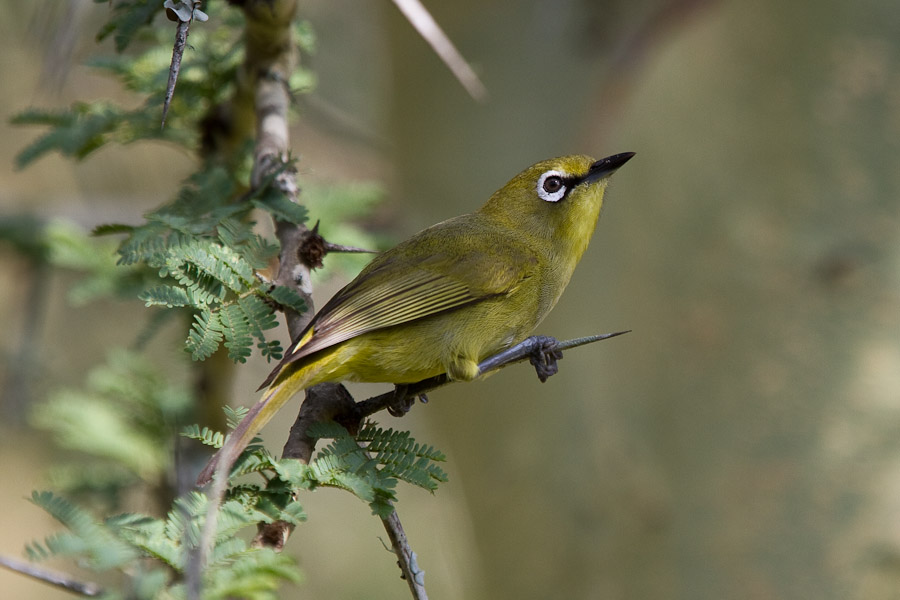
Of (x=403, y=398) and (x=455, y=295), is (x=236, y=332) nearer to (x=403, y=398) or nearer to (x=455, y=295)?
(x=403, y=398)

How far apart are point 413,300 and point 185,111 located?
4.63ft

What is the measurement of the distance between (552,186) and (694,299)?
1.71m

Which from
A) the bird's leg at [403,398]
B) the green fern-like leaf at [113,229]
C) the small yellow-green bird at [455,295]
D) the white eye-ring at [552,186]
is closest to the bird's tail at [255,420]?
the small yellow-green bird at [455,295]

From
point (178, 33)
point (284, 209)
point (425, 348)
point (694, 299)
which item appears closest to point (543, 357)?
point (425, 348)

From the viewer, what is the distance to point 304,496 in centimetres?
923

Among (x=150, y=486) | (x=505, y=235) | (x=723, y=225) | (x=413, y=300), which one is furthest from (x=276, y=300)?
(x=723, y=225)

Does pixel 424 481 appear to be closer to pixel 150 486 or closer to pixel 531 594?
pixel 150 486

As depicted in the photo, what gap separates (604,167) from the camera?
3.39 m

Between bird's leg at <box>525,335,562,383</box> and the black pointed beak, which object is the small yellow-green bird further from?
bird's leg at <box>525,335,562,383</box>

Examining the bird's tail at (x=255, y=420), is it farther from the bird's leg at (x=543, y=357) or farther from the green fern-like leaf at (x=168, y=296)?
the bird's leg at (x=543, y=357)

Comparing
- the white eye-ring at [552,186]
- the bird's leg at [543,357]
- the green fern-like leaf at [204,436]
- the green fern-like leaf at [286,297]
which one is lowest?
the green fern-like leaf at [204,436]

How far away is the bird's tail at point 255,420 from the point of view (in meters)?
1.96

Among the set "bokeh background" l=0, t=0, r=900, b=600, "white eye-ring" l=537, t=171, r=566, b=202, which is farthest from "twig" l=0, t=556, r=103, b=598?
"bokeh background" l=0, t=0, r=900, b=600

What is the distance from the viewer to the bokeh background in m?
4.57
